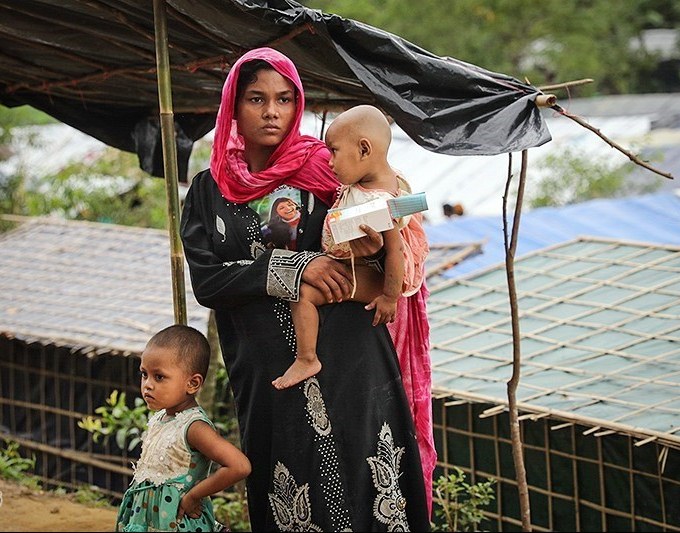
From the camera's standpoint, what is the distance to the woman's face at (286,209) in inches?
115

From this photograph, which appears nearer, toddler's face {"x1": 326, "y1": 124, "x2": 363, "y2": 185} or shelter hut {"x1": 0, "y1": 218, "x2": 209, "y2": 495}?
toddler's face {"x1": 326, "y1": 124, "x2": 363, "y2": 185}

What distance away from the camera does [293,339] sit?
9.70 feet

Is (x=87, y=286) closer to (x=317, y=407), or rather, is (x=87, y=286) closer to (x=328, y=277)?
(x=317, y=407)

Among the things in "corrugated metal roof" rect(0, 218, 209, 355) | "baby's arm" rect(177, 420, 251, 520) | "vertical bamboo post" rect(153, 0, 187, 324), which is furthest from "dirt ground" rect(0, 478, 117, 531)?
"baby's arm" rect(177, 420, 251, 520)

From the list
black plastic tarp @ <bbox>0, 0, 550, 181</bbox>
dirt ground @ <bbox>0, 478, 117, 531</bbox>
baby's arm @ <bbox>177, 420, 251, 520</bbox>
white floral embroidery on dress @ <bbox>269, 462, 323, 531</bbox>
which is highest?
black plastic tarp @ <bbox>0, 0, 550, 181</bbox>

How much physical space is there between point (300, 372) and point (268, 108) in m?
0.75

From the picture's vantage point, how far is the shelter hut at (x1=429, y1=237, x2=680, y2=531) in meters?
4.89

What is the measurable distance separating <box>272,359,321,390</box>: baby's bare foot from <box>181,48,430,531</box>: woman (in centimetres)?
6

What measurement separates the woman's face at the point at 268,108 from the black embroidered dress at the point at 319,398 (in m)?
0.20

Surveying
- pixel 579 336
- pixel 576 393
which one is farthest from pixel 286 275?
pixel 579 336

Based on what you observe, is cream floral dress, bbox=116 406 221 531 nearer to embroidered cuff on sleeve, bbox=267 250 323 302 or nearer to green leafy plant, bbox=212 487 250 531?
embroidered cuff on sleeve, bbox=267 250 323 302

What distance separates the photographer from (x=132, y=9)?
351 cm

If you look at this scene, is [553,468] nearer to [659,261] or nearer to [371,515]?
[659,261]

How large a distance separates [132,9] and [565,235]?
658cm
